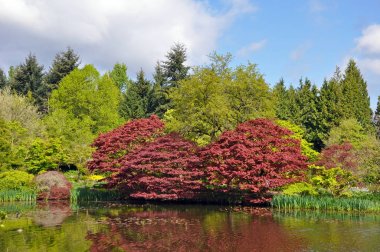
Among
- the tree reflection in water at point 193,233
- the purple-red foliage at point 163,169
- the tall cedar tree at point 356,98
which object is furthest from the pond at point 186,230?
the tall cedar tree at point 356,98

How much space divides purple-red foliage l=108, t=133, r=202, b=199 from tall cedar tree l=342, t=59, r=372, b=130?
→ 28.4 m

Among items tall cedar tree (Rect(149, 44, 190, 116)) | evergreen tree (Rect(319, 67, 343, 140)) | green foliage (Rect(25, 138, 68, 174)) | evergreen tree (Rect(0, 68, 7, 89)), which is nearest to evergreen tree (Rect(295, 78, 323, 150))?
evergreen tree (Rect(319, 67, 343, 140))

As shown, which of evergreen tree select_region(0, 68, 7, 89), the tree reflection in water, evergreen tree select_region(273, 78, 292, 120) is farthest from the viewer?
evergreen tree select_region(0, 68, 7, 89)

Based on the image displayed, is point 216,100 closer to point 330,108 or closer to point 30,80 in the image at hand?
point 330,108

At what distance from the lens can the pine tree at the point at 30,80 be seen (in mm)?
55844

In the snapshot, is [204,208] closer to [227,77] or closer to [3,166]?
[227,77]

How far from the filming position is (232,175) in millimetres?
23609

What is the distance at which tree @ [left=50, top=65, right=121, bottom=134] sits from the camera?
47.7 meters

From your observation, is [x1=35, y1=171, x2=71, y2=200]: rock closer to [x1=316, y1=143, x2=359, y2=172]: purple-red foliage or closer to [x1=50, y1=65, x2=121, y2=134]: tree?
[x1=50, y1=65, x2=121, y2=134]: tree

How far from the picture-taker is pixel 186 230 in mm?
16797

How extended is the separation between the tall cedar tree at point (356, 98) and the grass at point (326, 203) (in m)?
28.2

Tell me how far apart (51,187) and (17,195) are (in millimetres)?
2416

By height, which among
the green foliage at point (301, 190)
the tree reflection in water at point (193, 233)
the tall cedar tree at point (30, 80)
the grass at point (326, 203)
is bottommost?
the tree reflection in water at point (193, 233)

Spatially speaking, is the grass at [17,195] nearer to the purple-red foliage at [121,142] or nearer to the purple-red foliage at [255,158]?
the purple-red foliage at [121,142]
